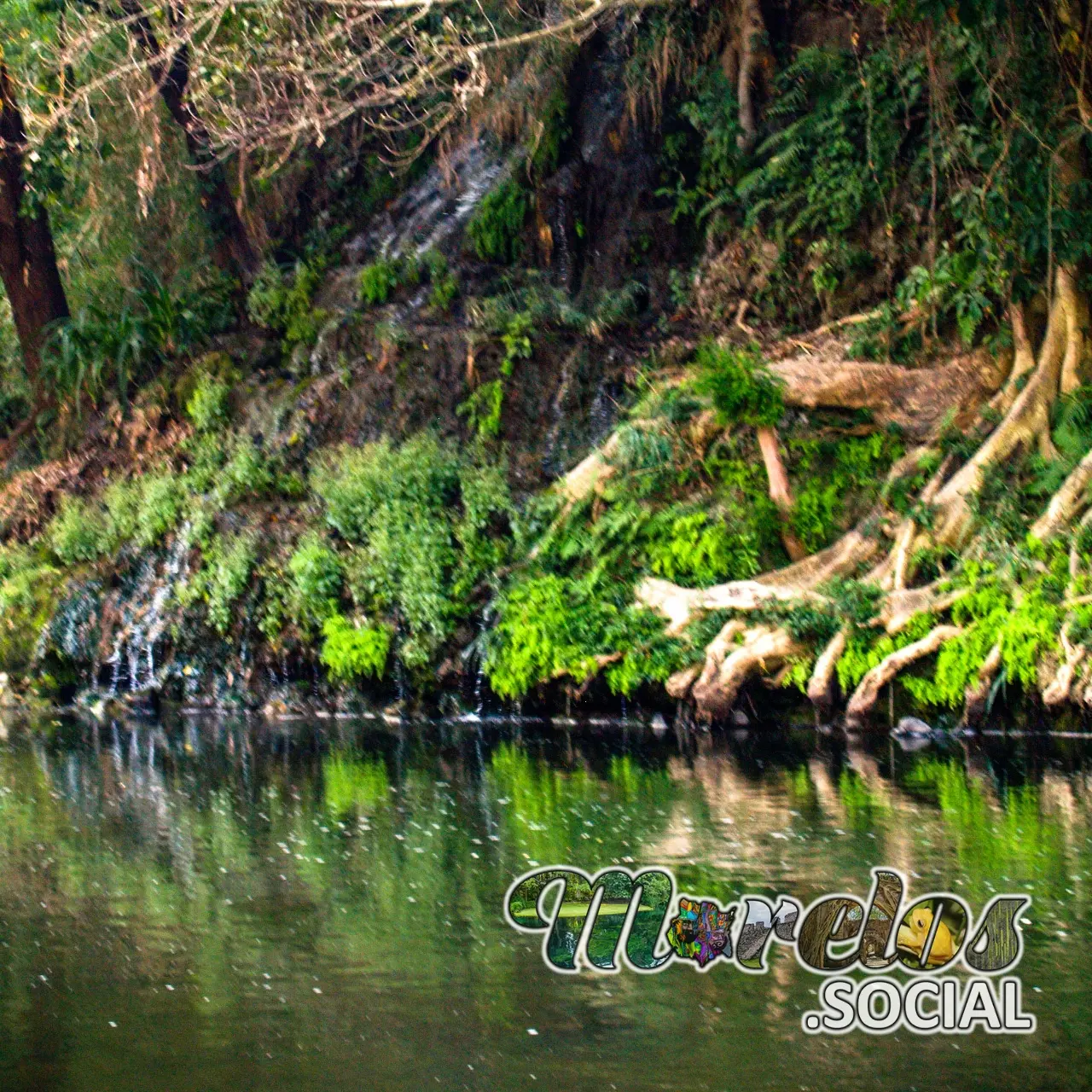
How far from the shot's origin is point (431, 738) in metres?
14.4

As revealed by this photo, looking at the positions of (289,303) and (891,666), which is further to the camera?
(289,303)

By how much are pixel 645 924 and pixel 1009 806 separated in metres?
3.45

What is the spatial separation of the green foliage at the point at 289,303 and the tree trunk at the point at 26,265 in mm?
3374

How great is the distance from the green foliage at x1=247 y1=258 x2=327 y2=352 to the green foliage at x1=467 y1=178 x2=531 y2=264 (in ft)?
8.06

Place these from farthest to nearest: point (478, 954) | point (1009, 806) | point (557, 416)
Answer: point (557, 416), point (1009, 806), point (478, 954)

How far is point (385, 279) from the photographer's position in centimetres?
2031

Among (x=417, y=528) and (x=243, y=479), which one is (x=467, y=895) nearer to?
(x=417, y=528)

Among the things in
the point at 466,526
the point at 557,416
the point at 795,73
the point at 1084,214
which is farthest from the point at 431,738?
the point at 795,73

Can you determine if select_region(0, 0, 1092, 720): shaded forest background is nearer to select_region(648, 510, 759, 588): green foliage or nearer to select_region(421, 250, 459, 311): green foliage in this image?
select_region(648, 510, 759, 588): green foliage

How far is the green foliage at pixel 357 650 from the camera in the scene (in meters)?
16.3

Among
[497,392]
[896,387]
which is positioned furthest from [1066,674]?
[497,392]

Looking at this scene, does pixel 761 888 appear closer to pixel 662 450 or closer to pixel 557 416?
pixel 662 450

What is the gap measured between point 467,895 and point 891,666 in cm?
636

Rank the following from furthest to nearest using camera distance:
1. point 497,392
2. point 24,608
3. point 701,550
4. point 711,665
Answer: point 24,608
point 497,392
point 701,550
point 711,665
